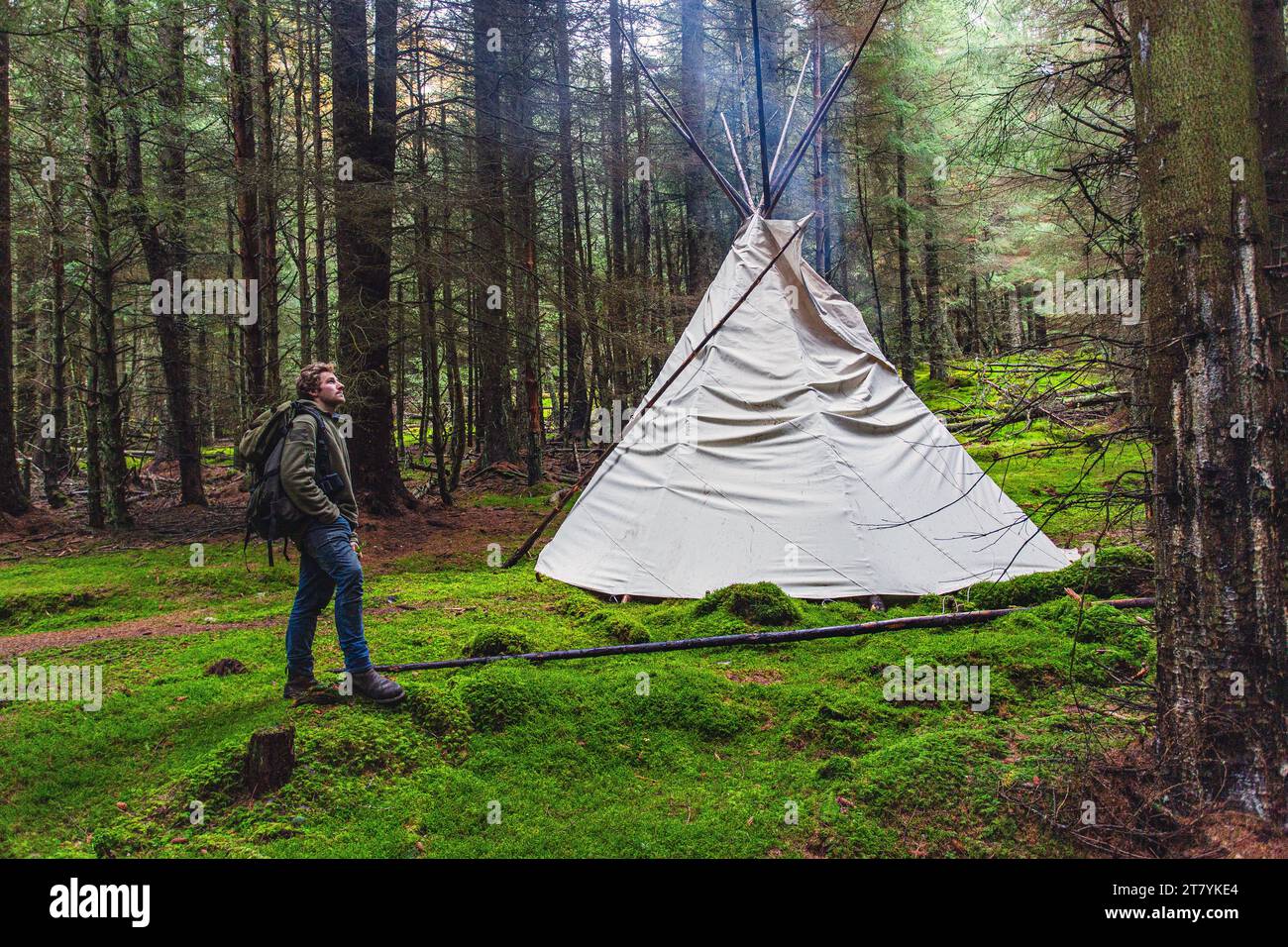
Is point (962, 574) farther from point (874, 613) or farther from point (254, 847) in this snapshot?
point (254, 847)

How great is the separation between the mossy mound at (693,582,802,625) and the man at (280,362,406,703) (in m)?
2.45

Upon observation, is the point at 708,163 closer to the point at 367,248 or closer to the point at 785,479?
the point at 785,479

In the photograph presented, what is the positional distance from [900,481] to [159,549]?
8100 millimetres

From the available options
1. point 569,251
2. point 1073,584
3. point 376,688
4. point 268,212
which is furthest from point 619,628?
point 569,251

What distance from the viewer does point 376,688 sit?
3.90 meters

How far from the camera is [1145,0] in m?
2.87

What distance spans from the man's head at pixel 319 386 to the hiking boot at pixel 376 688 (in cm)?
149

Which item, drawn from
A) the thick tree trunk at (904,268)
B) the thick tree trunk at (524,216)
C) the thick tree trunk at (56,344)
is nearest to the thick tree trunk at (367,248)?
the thick tree trunk at (524,216)

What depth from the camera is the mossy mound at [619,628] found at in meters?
5.12

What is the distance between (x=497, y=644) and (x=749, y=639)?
160 centimetres

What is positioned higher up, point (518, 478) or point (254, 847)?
point (518, 478)

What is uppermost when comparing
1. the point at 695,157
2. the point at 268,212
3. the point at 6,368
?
the point at 695,157

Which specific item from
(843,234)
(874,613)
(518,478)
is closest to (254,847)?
(874,613)
